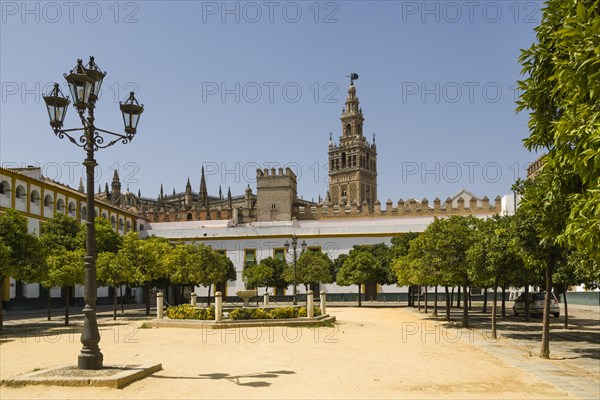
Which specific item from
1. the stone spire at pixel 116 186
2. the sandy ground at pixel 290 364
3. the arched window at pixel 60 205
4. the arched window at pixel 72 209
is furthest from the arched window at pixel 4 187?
the stone spire at pixel 116 186

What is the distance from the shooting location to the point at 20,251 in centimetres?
2161

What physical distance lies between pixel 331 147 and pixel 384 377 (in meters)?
93.7

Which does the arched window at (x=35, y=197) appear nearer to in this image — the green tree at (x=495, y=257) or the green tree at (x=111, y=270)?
the green tree at (x=111, y=270)

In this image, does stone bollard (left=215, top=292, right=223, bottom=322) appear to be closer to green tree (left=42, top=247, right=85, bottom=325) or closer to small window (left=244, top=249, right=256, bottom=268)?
green tree (left=42, top=247, right=85, bottom=325)

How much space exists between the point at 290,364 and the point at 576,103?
8880mm

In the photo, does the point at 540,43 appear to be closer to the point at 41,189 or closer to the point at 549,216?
the point at 549,216

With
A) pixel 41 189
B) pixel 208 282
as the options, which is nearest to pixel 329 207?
pixel 208 282

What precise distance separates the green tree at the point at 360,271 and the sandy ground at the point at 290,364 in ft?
71.2

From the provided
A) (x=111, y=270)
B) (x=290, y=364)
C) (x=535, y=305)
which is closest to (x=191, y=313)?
(x=111, y=270)

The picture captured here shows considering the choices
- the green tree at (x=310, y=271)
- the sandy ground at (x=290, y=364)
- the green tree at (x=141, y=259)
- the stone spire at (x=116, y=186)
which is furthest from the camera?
the stone spire at (x=116, y=186)

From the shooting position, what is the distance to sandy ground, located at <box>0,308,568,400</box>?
998 cm

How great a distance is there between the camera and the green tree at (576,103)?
5.36 m

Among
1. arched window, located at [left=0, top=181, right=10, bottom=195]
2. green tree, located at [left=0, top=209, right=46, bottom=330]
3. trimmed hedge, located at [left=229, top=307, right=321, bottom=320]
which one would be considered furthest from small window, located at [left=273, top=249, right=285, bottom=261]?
green tree, located at [left=0, top=209, right=46, bottom=330]

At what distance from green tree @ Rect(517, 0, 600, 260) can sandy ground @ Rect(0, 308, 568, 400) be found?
4.45 meters
